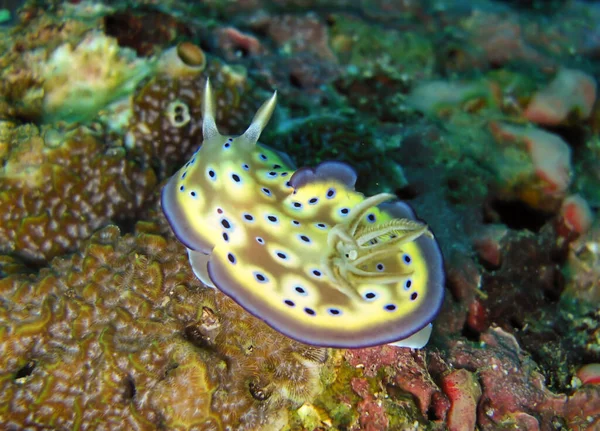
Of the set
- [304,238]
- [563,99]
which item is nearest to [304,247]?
Answer: [304,238]

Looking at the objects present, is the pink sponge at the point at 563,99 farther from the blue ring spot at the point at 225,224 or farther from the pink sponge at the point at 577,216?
the blue ring spot at the point at 225,224

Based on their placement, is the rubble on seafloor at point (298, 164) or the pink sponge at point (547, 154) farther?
the pink sponge at point (547, 154)

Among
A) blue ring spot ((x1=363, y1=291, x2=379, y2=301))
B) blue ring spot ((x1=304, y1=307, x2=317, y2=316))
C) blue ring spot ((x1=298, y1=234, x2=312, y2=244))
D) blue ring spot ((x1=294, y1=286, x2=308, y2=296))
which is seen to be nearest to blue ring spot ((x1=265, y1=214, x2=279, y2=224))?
blue ring spot ((x1=298, y1=234, x2=312, y2=244))

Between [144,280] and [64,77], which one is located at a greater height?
[64,77]

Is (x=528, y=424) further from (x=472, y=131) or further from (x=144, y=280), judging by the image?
(x=472, y=131)

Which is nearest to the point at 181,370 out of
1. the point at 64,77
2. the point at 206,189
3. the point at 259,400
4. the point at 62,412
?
the point at 259,400

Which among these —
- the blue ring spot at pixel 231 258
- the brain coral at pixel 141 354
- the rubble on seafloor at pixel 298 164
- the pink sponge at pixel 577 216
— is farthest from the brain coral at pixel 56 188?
the pink sponge at pixel 577 216
